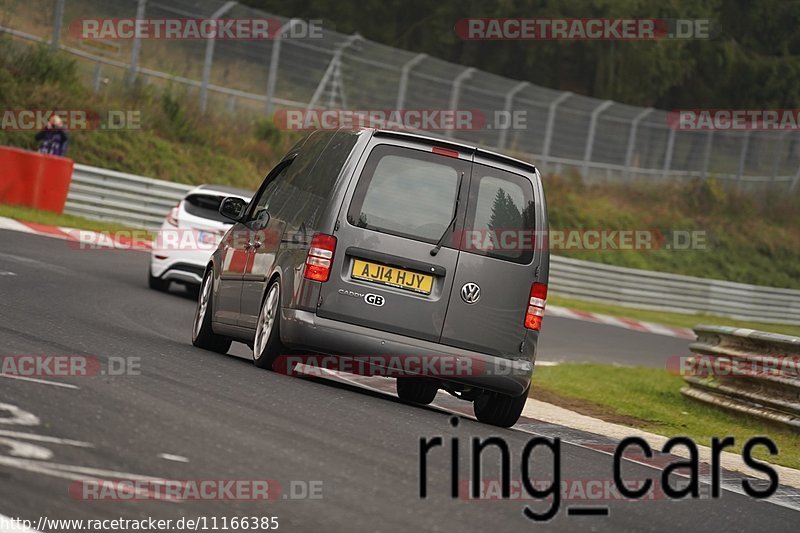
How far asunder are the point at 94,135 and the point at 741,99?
36617mm

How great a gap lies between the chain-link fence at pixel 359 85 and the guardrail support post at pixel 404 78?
0.02m

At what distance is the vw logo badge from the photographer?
9625 mm

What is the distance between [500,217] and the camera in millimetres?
9742

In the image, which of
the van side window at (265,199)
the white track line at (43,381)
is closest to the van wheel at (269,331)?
the van side window at (265,199)

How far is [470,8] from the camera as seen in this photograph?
55.0 metres

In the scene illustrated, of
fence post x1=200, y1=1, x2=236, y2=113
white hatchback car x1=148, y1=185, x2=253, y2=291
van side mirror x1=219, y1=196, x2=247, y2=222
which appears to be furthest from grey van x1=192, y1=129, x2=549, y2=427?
fence post x1=200, y1=1, x2=236, y2=113

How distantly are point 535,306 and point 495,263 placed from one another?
1.41 feet

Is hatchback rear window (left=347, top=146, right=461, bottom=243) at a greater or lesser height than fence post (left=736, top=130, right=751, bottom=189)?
lesser

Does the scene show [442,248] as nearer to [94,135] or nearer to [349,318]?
[349,318]

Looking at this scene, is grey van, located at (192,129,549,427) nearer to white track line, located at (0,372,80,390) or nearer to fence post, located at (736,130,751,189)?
white track line, located at (0,372,80,390)

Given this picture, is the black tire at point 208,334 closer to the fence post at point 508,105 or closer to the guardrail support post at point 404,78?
the guardrail support post at point 404,78

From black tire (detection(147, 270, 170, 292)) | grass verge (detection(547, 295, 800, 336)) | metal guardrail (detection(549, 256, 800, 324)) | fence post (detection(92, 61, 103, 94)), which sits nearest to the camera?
black tire (detection(147, 270, 170, 292))

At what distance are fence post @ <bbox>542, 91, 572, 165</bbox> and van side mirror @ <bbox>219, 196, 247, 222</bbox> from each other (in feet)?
82.3

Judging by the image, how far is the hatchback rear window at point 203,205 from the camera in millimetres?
17797
